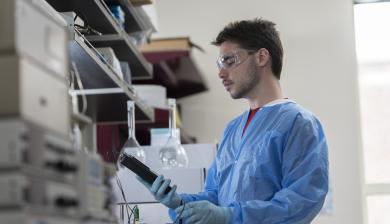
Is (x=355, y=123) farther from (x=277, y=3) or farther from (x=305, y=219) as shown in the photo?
(x=305, y=219)

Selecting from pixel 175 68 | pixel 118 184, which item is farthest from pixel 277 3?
pixel 118 184

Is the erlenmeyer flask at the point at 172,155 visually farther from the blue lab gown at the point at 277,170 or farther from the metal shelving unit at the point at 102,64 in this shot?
the blue lab gown at the point at 277,170

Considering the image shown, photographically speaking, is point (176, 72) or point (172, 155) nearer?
point (172, 155)

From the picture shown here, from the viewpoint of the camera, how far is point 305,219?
7.13ft

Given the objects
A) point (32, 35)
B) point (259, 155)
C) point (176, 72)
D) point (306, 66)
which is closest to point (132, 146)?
point (259, 155)

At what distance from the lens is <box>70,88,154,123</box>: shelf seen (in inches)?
115

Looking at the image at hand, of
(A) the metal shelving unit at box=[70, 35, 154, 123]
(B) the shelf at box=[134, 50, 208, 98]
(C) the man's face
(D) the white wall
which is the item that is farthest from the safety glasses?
(D) the white wall

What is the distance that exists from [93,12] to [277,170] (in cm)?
102

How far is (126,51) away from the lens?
327 cm

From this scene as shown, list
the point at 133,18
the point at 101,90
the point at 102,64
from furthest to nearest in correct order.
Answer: the point at 133,18, the point at 101,90, the point at 102,64

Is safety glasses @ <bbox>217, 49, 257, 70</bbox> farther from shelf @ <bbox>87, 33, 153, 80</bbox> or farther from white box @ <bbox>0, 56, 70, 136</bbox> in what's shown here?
white box @ <bbox>0, 56, 70, 136</bbox>

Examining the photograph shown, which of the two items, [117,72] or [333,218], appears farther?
[333,218]

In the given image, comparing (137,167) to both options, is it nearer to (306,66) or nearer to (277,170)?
(277,170)

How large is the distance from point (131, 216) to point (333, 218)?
7.35 feet
